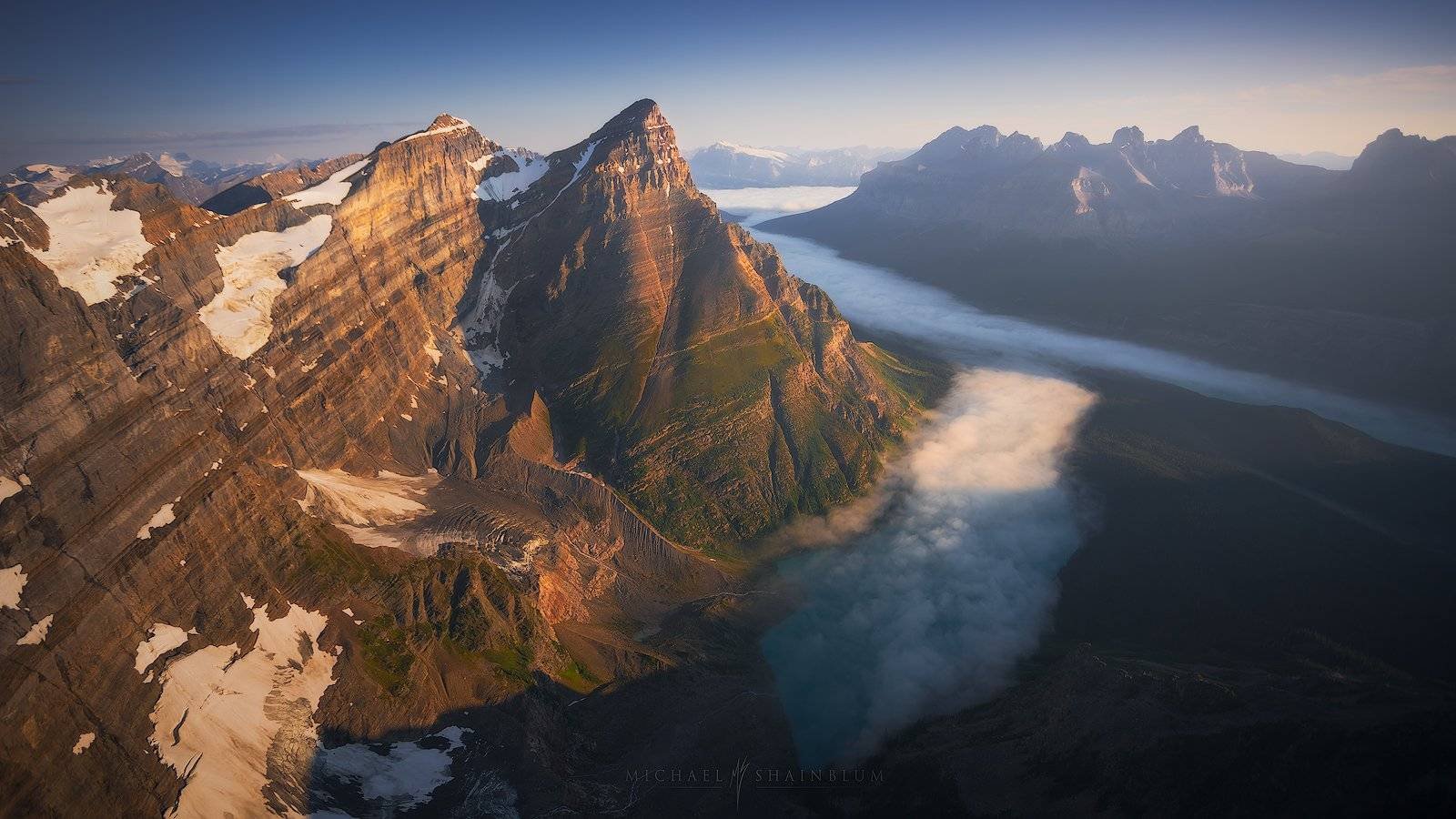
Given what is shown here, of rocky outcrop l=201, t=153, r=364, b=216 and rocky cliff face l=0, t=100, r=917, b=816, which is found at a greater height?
rocky outcrop l=201, t=153, r=364, b=216

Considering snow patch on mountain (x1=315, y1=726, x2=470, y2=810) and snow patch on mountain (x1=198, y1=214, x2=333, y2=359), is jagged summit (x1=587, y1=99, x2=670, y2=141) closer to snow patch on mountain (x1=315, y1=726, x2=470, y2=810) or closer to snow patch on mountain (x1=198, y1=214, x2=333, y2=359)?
snow patch on mountain (x1=198, y1=214, x2=333, y2=359)

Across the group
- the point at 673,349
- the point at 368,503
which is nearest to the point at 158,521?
the point at 368,503

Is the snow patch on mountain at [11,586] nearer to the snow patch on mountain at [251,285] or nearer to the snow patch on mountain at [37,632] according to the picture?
the snow patch on mountain at [37,632]

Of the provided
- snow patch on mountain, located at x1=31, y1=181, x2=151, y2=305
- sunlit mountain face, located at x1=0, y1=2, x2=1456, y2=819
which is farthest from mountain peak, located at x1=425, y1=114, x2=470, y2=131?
snow patch on mountain, located at x1=31, y1=181, x2=151, y2=305

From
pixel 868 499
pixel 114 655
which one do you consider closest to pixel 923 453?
pixel 868 499

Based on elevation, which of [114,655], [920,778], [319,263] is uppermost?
[319,263]

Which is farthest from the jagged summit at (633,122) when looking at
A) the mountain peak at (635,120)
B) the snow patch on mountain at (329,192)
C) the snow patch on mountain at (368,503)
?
the snow patch on mountain at (368,503)

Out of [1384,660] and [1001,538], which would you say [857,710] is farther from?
[1384,660]
